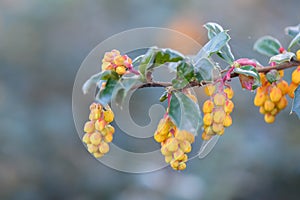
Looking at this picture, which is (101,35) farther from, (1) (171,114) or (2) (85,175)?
(1) (171,114)

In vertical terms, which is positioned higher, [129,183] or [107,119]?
[129,183]

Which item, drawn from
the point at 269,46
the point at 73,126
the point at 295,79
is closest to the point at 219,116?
the point at 295,79

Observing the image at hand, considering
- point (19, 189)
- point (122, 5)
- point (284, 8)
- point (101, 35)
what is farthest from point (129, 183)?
point (284, 8)

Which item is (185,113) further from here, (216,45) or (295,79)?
(295,79)

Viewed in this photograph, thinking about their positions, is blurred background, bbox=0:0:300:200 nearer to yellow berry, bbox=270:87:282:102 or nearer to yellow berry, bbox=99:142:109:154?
yellow berry, bbox=270:87:282:102

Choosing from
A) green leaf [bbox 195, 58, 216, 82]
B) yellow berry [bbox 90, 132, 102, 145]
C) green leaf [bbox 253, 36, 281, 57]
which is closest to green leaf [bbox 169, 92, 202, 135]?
green leaf [bbox 195, 58, 216, 82]

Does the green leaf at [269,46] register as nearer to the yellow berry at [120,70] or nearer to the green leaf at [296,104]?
the green leaf at [296,104]

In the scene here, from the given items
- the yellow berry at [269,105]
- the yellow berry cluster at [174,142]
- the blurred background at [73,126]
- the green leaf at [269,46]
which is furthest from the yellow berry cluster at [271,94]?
the blurred background at [73,126]
